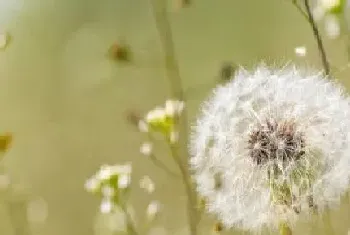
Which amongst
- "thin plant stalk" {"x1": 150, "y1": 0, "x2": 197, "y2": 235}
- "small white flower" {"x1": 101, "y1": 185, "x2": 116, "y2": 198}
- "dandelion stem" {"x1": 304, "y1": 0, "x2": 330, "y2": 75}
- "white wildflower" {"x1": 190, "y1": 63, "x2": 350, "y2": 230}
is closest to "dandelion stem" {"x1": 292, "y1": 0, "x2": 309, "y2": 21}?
"dandelion stem" {"x1": 304, "y1": 0, "x2": 330, "y2": 75}

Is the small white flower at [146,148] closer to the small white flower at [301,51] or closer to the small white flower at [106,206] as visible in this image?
the small white flower at [106,206]

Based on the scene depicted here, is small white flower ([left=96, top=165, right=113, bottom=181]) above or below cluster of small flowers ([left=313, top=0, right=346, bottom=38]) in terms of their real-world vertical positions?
below

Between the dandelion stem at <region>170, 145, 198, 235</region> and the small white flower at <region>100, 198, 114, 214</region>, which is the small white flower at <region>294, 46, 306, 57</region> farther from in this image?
the small white flower at <region>100, 198, 114, 214</region>

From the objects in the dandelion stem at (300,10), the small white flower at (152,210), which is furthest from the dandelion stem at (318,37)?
the small white flower at (152,210)

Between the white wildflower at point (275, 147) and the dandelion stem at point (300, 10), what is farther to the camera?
the dandelion stem at point (300, 10)

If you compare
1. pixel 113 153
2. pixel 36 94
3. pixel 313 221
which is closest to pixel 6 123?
pixel 36 94

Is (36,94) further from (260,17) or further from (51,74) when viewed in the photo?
(260,17)
